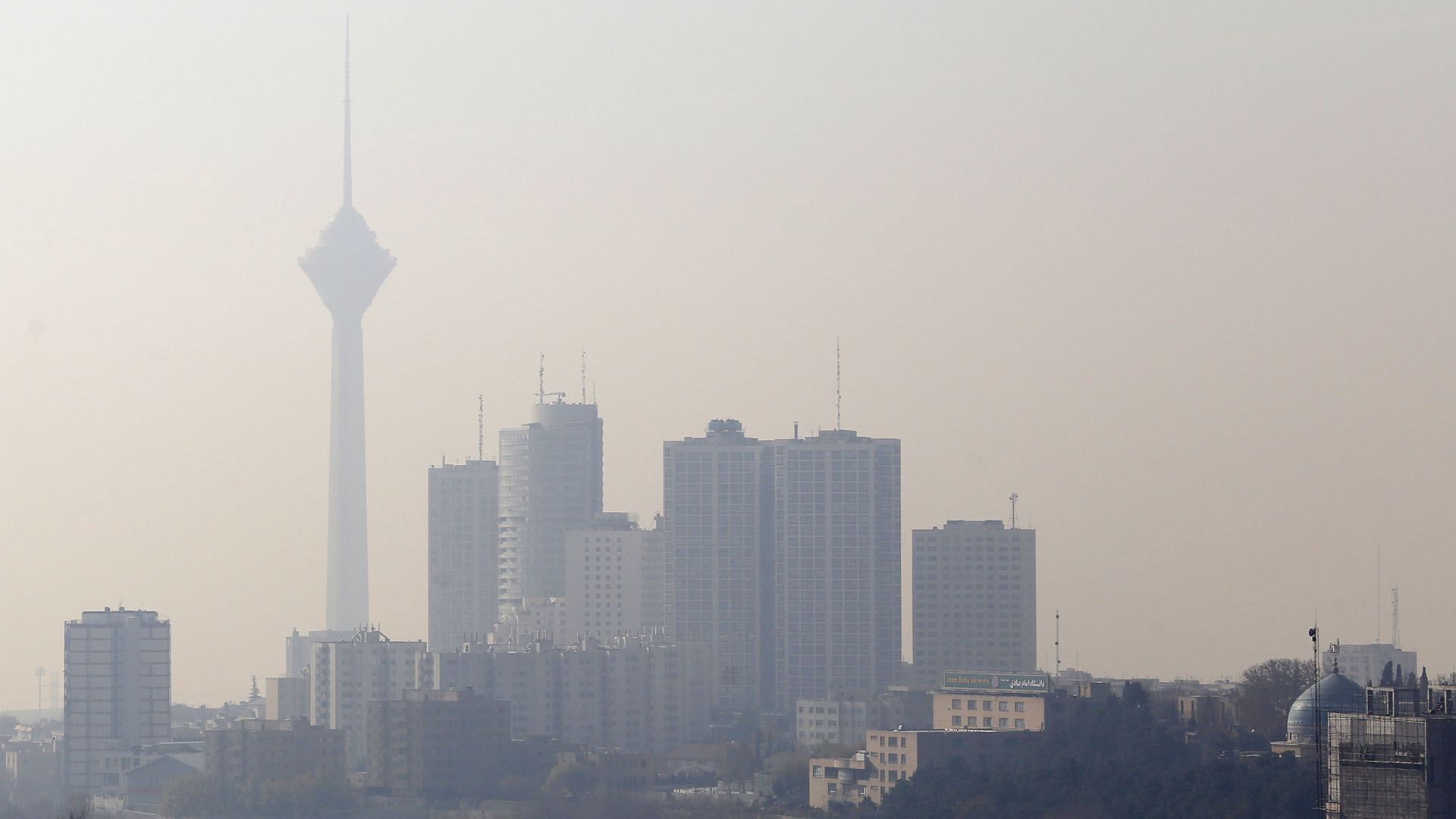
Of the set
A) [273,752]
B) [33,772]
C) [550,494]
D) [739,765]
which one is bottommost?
[33,772]

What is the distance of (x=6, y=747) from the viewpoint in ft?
352

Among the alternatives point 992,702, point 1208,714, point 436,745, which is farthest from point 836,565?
point 992,702

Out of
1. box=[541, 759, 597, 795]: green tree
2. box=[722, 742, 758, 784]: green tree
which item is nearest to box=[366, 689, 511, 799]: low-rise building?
box=[541, 759, 597, 795]: green tree

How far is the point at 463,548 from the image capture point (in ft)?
482

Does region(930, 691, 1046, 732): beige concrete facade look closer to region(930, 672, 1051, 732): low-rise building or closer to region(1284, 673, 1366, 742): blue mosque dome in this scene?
region(930, 672, 1051, 732): low-rise building

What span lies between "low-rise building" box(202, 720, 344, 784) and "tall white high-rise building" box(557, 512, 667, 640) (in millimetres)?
37792

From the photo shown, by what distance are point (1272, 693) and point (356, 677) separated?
40.9 meters

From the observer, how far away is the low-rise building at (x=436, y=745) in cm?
8619

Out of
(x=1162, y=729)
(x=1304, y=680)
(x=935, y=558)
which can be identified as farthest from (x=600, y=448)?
(x=1162, y=729)

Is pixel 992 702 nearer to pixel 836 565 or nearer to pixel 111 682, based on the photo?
pixel 111 682

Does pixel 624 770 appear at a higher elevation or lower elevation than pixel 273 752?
lower

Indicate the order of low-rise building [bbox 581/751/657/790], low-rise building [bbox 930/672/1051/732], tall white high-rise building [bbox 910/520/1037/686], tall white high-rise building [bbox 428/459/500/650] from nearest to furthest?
low-rise building [bbox 930/672/1051/732], low-rise building [bbox 581/751/657/790], tall white high-rise building [bbox 910/520/1037/686], tall white high-rise building [bbox 428/459/500/650]

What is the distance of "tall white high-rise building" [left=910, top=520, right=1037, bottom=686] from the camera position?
115625 mm

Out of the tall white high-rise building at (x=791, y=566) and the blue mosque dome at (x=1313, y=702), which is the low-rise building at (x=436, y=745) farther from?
the blue mosque dome at (x=1313, y=702)
